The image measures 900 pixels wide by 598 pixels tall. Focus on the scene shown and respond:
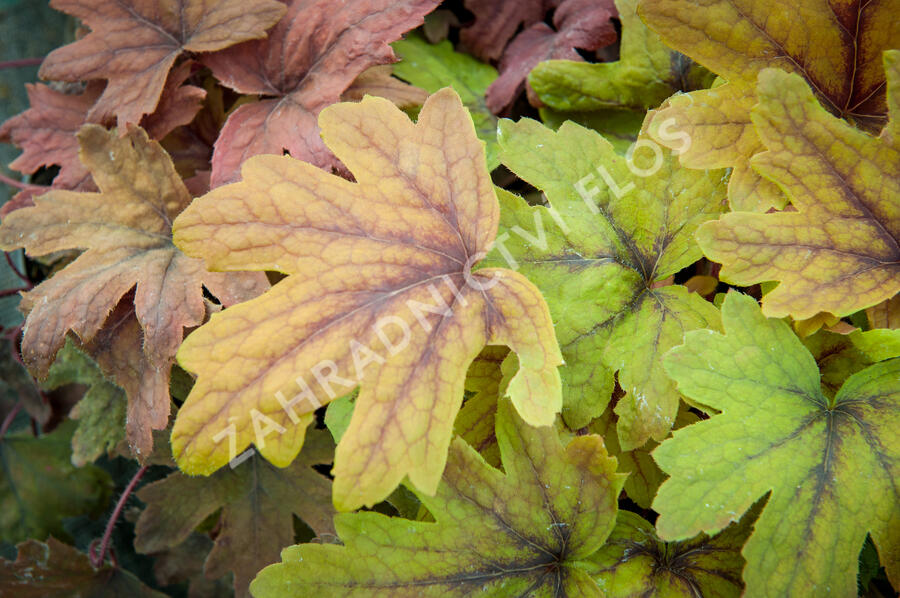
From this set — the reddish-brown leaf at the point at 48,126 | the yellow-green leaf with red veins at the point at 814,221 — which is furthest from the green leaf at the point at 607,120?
the reddish-brown leaf at the point at 48,126

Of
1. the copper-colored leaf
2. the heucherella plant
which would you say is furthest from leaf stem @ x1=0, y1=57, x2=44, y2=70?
the copper-colored leaf

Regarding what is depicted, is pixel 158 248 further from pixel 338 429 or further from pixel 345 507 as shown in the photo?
pixel 345 507

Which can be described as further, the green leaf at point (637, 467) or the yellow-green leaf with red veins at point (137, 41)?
the yellow-green leaf with red veins at point (137, 41)

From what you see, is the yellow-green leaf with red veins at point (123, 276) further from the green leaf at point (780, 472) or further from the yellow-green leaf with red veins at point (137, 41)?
the green leaf at point (780, 472)

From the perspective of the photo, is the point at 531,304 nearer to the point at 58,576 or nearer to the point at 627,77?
the point at 627,77

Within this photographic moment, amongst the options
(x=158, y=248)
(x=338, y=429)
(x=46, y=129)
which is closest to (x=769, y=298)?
(x=338, y=429)

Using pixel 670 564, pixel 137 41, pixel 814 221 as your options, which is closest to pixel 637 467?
pixel 670 564
